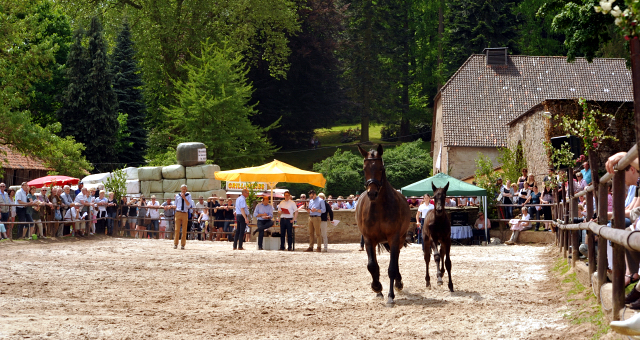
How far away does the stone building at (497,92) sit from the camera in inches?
1748

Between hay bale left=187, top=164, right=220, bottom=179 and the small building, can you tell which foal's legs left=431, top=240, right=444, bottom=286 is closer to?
hay bale left=187, top=164, right=220, bottom=179

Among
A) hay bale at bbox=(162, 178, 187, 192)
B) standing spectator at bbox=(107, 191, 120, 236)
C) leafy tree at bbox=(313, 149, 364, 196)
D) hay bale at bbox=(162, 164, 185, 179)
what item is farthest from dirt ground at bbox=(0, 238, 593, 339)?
leafy tree at bbox=(313, 149, 364, 196)

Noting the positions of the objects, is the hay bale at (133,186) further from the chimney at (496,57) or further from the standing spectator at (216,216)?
the chimney at (496,57)

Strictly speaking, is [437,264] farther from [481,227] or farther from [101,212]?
[101,212]

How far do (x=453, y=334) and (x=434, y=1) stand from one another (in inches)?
2634

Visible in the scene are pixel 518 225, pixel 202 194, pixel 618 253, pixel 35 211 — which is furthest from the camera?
pixel 202 194

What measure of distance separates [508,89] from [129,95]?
88.3ft

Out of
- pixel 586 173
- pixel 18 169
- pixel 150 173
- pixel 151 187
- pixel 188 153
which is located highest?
pixel 188 153

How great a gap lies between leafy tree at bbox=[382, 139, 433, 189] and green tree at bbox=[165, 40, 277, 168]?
1006 centimetres

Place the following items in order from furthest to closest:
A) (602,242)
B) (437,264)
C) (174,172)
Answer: (174,172)
(437,264)
(602,242)

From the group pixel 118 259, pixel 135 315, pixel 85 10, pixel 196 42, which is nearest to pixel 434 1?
pixel 196 42

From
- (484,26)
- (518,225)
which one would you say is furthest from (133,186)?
(484,26)

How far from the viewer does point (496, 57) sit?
48.1m

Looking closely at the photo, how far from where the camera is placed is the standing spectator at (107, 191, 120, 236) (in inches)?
1024
